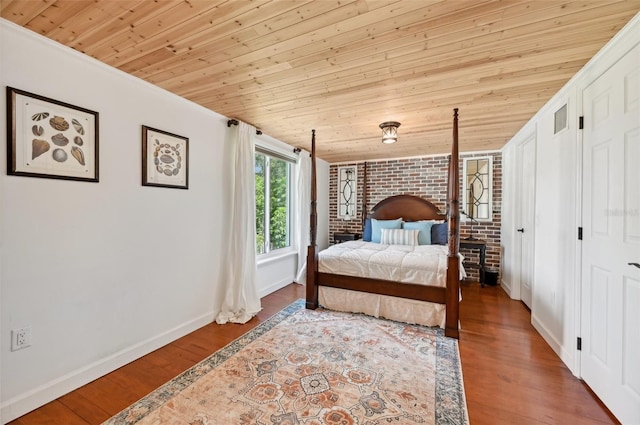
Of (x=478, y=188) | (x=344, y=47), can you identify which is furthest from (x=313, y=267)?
(x=478, y=188)

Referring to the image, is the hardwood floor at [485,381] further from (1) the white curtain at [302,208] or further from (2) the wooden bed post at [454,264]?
(1) the white curtain at [302,208]

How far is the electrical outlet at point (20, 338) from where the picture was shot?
152cm

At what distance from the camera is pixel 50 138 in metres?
1.65

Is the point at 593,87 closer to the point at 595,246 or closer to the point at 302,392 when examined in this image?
the point at 595,246

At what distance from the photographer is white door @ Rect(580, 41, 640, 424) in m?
1.43

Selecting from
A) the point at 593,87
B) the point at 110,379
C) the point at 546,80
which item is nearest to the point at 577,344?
the point at 593,87

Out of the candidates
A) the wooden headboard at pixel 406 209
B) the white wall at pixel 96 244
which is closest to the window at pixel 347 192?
the wooden headboard at pixel 406 209

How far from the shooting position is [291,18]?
55.5 inches

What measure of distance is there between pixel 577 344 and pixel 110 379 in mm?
3391

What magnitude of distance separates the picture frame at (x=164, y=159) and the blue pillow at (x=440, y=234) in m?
3.55

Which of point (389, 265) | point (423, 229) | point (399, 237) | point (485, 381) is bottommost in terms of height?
point (485, 381)

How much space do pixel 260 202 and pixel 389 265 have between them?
203 cm

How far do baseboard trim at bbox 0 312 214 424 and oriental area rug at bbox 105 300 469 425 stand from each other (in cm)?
51

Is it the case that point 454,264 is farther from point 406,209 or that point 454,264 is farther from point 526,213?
point 406,209
